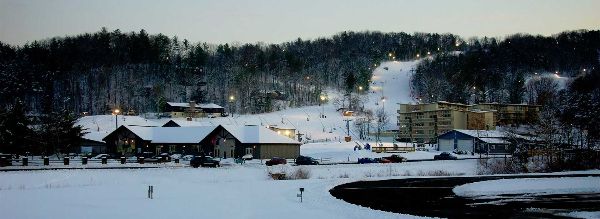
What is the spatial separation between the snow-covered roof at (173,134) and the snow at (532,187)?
150ft

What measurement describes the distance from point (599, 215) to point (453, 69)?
169m

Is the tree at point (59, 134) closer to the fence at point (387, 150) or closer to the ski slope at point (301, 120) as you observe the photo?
the ski slope at point (301, 120)

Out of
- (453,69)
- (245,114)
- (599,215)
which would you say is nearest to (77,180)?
(599,215)

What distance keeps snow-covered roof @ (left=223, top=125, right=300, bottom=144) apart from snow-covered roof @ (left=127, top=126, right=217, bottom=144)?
547 cm

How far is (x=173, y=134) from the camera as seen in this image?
77375 mm

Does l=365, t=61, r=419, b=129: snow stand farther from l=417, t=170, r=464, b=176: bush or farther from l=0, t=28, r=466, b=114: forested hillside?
l=417, t=170, r=464, b=176: bush

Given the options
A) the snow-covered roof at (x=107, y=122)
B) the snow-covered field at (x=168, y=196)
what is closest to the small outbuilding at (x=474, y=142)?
the snow-covered field at (x=168, y=196)

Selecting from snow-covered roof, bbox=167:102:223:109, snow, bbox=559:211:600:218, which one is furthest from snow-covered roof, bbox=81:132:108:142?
snow, bbox=559:211:600:218

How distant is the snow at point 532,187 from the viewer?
32.1 metres

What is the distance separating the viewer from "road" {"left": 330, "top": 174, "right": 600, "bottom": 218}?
23.1 metres

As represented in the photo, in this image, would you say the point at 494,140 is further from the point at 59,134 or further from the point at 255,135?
the point at 59,134

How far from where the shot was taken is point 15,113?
61.5 m

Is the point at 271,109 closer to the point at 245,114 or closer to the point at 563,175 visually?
the point at 245,114

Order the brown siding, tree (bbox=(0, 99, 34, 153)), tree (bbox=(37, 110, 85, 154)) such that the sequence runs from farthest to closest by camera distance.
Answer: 1. the brown siding
2. tree (bbox=(37, 110, 85, 154))
3. tree (bbox=(0, 99, 34, 153))
